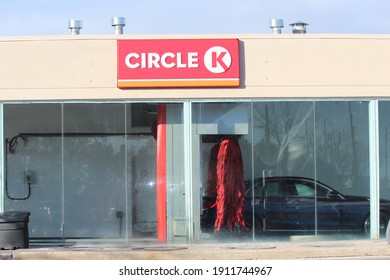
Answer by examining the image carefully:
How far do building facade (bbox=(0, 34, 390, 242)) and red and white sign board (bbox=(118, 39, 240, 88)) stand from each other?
0.02 meters

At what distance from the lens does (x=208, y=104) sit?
17.3 meters

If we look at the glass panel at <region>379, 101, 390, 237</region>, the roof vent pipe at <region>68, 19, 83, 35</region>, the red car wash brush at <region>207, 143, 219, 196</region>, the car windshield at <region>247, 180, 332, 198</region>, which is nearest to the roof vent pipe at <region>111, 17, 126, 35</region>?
the roof vent pipe at <region>68, 19, 83, 35</region>

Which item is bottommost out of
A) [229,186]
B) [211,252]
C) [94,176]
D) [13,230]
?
[211,252]

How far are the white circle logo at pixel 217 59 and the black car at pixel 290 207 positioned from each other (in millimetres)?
2618

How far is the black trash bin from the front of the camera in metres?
15.7

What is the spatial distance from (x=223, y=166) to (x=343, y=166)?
2.68m

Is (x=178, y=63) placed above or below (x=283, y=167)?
above

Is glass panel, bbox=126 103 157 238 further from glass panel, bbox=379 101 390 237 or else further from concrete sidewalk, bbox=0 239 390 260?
glass panel, bbox=379 101 390 237

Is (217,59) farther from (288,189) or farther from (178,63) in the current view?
(288,189)

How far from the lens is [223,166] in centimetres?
1745

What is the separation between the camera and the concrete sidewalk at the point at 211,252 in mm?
14844

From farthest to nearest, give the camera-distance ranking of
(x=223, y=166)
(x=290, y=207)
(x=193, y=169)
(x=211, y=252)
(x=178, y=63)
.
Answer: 1. (x=223, y=166)
2. (x=290, y=207)
3. (x=193, y=169)
4. (x=178, y=63)
5. (x=211, y=252)

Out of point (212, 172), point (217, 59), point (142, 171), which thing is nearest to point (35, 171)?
point (142, 171)
